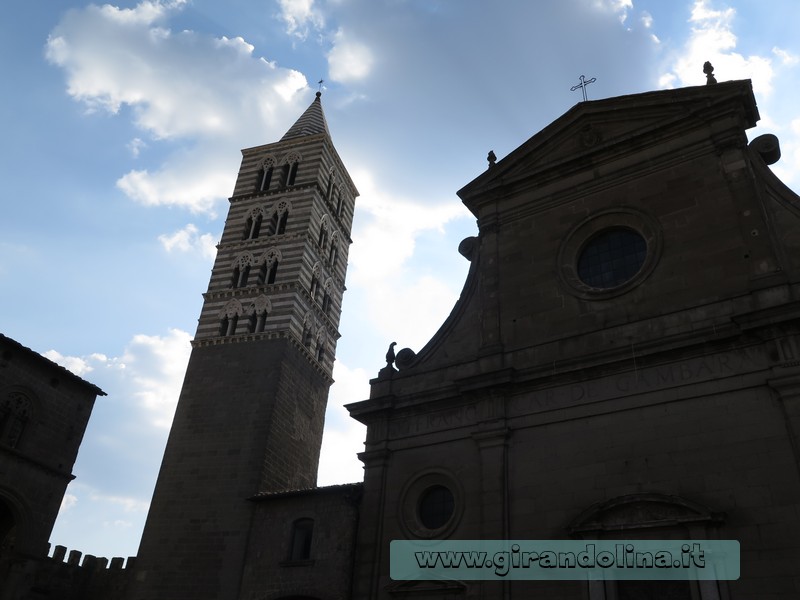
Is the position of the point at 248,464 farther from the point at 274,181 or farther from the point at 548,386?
the point at 274,181

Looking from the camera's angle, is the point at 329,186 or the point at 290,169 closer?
the point at 290,169

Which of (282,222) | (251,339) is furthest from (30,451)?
(282,222)

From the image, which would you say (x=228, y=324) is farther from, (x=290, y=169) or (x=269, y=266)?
(x=290, y=169)

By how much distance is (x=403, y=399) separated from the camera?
16.0 m

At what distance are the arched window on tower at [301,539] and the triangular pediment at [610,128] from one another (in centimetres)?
961

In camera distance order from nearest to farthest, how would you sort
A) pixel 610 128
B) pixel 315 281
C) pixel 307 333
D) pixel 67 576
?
pixel 610 128 → pixel 67 576 → pixel 307 333 → pixel 315 281

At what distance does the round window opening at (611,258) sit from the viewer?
14.8 meters

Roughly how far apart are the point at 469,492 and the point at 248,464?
9668 millimetres

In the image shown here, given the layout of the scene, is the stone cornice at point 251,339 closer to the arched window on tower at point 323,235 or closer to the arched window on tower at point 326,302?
the arched window on tower at point 326,302

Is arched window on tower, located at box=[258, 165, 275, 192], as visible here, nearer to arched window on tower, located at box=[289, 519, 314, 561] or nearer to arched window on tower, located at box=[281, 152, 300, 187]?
arched window on tower, located at box=[281, 152, 300, 187]

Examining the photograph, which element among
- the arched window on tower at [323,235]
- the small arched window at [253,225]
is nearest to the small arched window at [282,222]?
the small arched window at [253,225]

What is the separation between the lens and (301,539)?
17.5 meters

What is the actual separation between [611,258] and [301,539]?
1065 centimetres

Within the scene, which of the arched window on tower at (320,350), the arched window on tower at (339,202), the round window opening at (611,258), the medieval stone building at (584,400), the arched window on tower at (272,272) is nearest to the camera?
the medieval stone building at (584,400)
